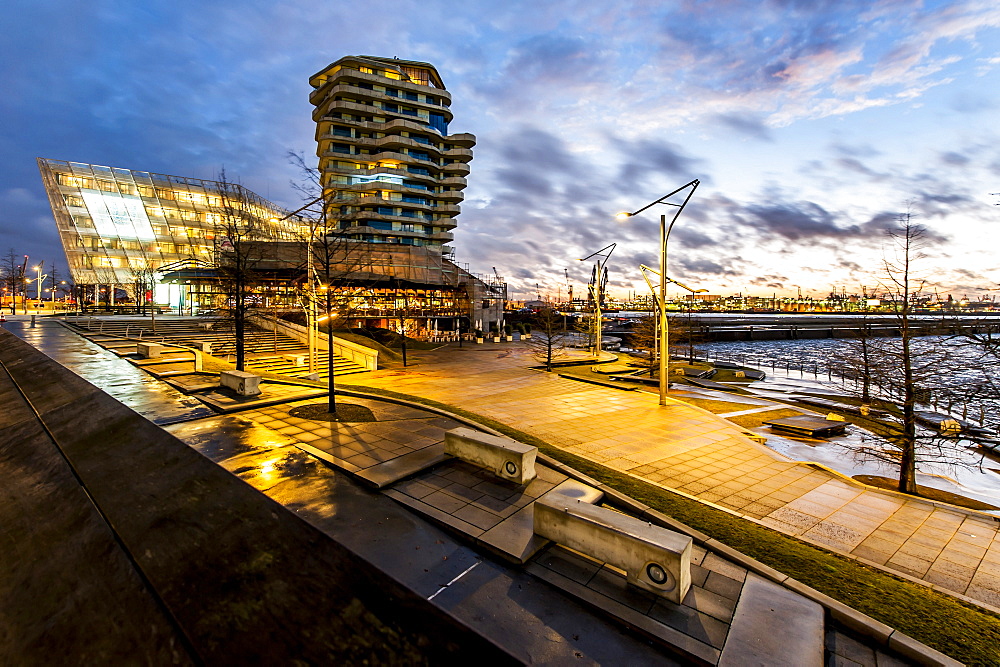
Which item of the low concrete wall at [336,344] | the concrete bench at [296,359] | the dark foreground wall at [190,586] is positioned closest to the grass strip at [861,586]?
the dark foreground wall at [190,586]

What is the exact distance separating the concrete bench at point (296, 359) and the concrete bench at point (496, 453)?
18.0 meters

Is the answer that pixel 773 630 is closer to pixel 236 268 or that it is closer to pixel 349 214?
pixel 236 268

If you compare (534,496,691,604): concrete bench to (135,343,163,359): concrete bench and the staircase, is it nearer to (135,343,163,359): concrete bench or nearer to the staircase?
the staircase

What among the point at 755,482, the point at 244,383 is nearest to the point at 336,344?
the point at 244,383

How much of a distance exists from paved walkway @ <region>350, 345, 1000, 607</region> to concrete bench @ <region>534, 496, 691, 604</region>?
356cm

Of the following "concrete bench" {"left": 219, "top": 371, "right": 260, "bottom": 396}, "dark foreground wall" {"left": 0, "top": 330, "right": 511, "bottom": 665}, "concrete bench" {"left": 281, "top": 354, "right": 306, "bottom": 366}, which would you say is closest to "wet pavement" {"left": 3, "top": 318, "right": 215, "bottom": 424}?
"concrete bench" {"left": 219, "top": 371, "right": 260, "bottom": 396}

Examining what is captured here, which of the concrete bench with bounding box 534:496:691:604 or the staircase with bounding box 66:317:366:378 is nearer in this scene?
the concrete bench with bounding box 534:496:691:604

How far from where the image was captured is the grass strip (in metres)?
4.41

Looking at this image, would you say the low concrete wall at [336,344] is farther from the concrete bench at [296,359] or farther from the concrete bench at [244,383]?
the concrete bench at [244,383]

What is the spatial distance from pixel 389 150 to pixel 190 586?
91.7m

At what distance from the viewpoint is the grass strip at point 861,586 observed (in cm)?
441

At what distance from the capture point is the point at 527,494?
24.2 feet

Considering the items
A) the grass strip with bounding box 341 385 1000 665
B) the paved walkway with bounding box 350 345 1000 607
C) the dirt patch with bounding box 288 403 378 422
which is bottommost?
the paved walkway with bounding box 350 345 1000 607

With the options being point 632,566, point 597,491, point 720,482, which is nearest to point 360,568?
point 632,566
